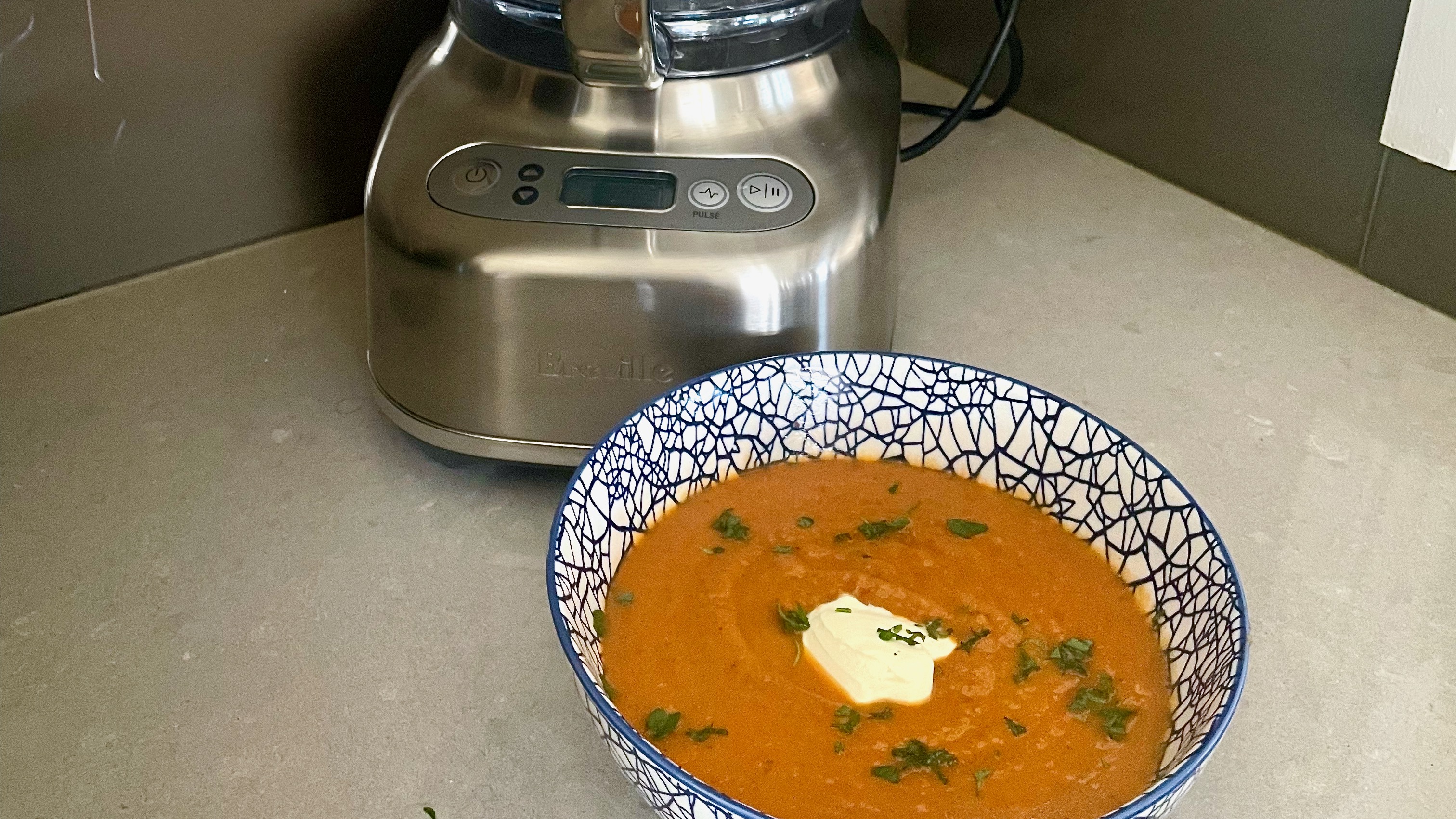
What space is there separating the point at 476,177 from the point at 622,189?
0.26 ft

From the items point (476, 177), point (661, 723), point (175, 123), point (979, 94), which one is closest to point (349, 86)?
point (175, 123)

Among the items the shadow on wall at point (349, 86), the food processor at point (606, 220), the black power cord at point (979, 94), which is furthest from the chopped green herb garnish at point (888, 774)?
the shadow on wall at point (349, 86)

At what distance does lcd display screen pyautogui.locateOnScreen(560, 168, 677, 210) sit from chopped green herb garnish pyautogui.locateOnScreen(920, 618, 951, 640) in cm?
26

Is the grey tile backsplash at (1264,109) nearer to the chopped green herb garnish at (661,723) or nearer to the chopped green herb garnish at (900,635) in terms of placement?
the chopped green herb garnish at (900,635)

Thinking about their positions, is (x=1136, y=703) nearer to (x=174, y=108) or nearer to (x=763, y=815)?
(x=763, y=815)

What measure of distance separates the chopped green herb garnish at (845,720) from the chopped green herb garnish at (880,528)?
12 cm

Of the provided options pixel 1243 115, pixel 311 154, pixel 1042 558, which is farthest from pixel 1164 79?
pixel 311 154

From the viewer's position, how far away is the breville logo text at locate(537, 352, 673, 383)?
69 cm

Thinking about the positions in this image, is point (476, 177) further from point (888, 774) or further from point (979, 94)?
point (979, 94)

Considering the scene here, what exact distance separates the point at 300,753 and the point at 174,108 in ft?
1.65

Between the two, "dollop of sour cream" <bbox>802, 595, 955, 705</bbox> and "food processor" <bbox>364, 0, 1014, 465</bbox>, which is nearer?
"dollop of sour cream" <bbox>802, 595, 955, 705</bbox>

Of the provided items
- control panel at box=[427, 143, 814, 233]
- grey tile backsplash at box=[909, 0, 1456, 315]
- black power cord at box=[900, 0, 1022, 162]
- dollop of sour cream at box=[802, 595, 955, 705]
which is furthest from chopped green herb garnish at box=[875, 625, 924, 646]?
grey tile backsplash at box=[909, 0, 1456, 315]

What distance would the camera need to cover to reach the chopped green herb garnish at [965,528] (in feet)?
2.12

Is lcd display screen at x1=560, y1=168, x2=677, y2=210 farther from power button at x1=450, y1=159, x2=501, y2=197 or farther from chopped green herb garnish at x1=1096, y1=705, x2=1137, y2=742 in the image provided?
chopped green herb garnish at x1=1096, y1=705, x2=1137, y2=742
